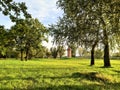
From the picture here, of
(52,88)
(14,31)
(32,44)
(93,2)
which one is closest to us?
(14,31)

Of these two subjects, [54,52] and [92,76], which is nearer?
[92,76]

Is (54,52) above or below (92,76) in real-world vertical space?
above

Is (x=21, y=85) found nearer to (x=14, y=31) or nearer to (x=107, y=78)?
(x=14, y=31)

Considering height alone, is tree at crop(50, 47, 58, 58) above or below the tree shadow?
above

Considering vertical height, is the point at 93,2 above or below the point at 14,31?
above

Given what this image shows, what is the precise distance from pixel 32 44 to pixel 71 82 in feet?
229

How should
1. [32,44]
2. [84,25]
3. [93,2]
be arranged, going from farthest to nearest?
[32,44]
[84,25]
[93,2]

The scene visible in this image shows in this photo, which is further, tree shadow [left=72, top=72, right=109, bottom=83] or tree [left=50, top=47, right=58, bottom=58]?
tree [left=50, top=47, right=58, bottom=58]

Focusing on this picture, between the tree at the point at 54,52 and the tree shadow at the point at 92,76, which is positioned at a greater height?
the tree at the point at 54,52

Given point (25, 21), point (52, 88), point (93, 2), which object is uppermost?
point (93, 2)

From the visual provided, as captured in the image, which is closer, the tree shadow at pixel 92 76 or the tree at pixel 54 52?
the tree shadow at pixel 92 76

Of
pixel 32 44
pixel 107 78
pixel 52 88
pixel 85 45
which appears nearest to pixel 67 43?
pixel 85 45

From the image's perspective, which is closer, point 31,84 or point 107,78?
point 31,84

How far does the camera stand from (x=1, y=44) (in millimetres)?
16734
